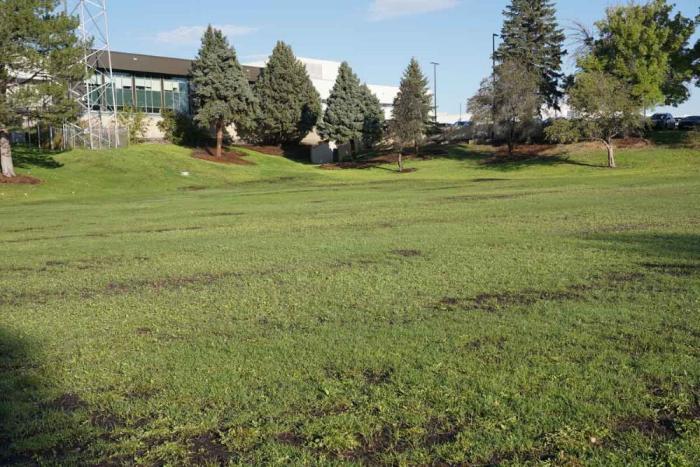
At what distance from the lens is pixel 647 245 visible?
1177 cm

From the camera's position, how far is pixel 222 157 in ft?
184

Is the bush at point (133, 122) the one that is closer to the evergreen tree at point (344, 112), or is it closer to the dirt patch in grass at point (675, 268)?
the evergreen tree at point (344, 112)

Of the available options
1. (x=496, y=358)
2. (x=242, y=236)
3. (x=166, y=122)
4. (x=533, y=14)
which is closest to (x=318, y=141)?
(x=166, y=122)

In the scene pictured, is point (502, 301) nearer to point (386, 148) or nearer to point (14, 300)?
point (14, 300)

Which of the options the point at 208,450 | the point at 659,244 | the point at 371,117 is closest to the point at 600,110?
the point at 371,117

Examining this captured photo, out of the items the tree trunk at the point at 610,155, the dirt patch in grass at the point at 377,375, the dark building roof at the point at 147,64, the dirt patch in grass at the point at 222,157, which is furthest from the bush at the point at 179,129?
the dirt patch in grass at the point at 377,375

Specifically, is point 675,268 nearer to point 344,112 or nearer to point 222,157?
point 222,157

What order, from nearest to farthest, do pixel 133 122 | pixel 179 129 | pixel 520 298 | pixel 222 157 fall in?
pixel 520 298 → pixel 222 157 → pixel 133 122 → pixel 179 129

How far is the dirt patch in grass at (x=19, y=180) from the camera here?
3644 cm

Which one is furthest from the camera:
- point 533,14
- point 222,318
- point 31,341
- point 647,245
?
point 533,14

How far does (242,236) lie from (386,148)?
188ft

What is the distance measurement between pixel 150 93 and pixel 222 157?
14441mm

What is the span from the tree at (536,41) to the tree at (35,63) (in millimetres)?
38228

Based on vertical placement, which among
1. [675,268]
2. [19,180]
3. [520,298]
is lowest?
[520,298]
